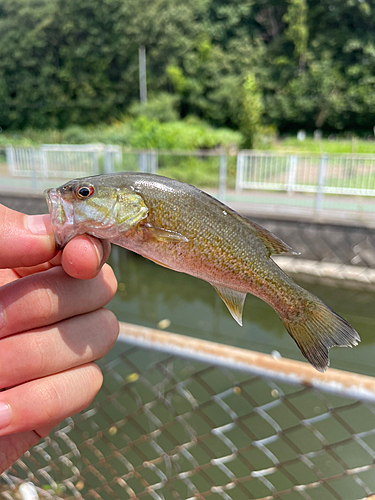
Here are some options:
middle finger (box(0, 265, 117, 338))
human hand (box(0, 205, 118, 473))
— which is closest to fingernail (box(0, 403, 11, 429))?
human hand (box(0, 205, 118, 473))

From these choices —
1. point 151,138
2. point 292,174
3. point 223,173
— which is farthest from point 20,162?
point 292,174

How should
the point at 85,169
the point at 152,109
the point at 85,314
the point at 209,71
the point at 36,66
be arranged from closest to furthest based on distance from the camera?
the point at 85,314 → the point at 85,169 → the point at 152,109 → the point at 209,71 → the point at 36,66

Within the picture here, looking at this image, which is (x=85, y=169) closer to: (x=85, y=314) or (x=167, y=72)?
(x=85, y=314)

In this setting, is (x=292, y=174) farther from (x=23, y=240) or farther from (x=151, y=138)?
(x=151, y=138)

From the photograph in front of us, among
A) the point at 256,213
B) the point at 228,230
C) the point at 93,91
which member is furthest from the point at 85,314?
the point at 93,91

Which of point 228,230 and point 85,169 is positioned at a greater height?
point 228,230
